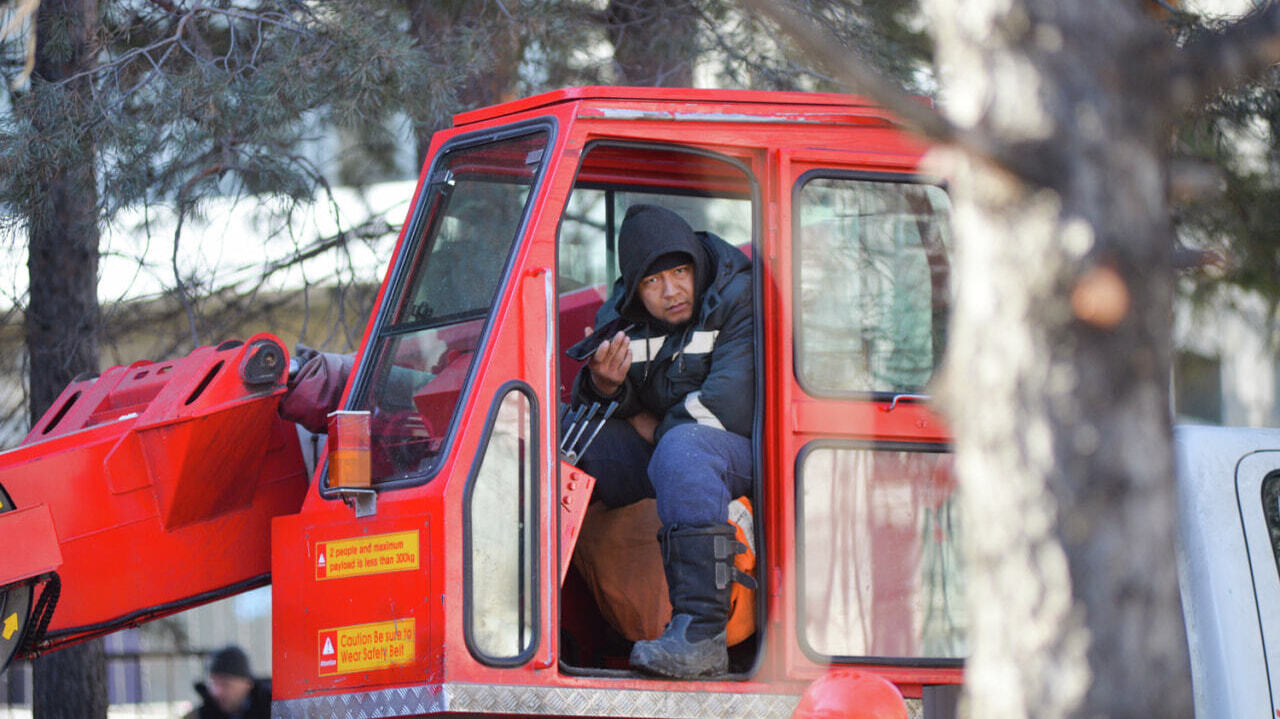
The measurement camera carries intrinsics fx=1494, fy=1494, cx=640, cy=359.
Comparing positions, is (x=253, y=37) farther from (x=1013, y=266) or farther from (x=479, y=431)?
(x=1013, y=266)

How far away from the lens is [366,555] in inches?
158

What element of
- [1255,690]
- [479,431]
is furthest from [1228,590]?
[479,431]

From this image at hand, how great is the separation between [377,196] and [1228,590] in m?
5.50

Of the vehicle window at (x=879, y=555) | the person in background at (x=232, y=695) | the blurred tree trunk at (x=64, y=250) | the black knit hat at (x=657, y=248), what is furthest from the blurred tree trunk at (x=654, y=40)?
the vehicle window at (x=879, y=555)

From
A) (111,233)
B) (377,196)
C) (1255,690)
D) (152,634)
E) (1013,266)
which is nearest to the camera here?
(1013,266)

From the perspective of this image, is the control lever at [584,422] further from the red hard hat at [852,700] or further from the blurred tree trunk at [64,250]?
the blurred tree trunk at [64,250]

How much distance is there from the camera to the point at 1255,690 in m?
Result: 3.86

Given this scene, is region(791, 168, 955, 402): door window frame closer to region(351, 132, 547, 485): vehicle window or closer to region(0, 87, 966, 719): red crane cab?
region(0, 87, 966, 719): red crane cab

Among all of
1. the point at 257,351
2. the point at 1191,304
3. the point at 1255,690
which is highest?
the point at 1191,304

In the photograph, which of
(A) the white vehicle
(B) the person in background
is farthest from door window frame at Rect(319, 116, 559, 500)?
(B) the person in background

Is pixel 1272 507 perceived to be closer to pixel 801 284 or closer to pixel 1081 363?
pixel 801 284

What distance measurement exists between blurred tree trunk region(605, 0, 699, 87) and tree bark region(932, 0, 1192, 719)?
5396 millimetres

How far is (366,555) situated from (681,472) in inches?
34.8

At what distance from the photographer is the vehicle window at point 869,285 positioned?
4289mm
